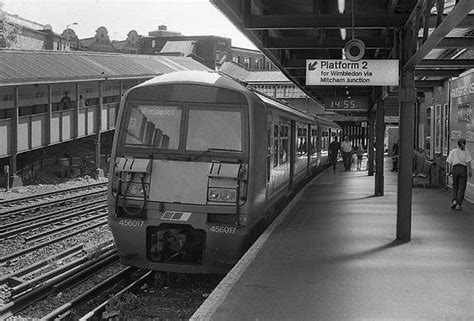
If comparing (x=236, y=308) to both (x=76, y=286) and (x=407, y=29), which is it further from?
Result: (x=407, y=29)

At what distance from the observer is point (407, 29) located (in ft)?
30.7

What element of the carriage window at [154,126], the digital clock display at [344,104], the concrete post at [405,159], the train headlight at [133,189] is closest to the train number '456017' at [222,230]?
the train headlight at [133,189]

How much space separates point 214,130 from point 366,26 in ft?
11.5

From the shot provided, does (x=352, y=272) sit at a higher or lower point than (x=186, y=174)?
lower

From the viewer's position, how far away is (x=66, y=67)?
87.9ft

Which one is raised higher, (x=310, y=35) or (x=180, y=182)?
(x=310, y=35)

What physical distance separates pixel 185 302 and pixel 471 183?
8227 mm

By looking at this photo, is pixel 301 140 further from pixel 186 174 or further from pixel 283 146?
pixel 186 174

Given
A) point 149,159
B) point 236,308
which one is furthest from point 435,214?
point 236,308

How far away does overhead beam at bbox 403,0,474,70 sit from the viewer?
5.53 meters

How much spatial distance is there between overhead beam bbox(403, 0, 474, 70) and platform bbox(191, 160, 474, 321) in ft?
8.78

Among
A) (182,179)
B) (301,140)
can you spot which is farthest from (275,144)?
(301,140)

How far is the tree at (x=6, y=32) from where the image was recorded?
38.5 meters

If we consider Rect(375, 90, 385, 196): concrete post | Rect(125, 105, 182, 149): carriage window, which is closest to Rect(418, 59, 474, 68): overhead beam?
Rect(375, 90, 385, 196): concrete post
